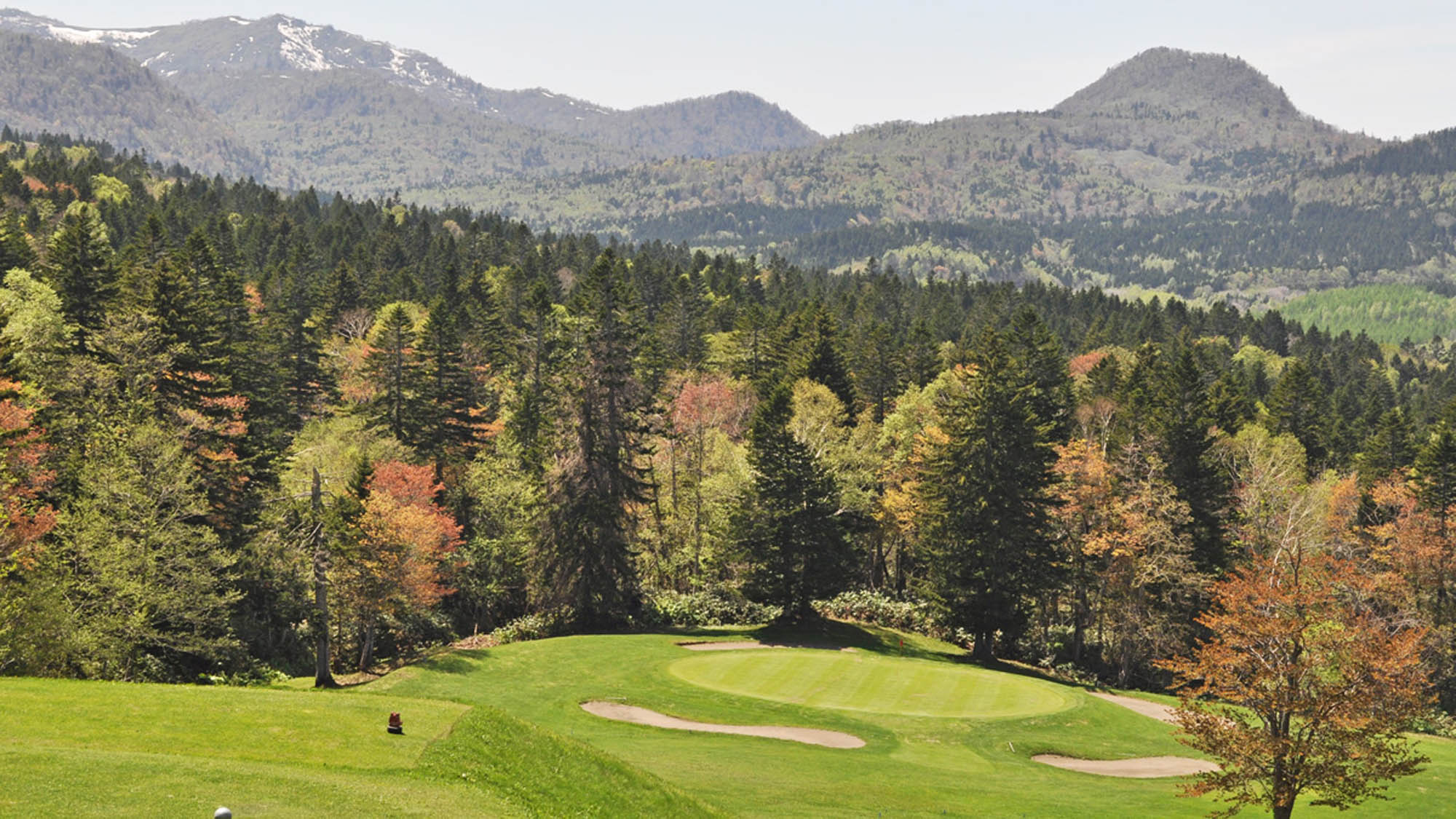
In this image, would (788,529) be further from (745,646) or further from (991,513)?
(991,513)

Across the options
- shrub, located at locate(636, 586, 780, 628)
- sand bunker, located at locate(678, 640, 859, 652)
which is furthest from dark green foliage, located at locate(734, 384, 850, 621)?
sand bunker, located at locate(678, 640, 859, 652)

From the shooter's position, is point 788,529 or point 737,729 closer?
point 737,729

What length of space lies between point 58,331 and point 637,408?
101ft

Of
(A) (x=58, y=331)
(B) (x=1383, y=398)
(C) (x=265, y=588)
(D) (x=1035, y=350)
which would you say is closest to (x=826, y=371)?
(D) (x=1035, y=350)

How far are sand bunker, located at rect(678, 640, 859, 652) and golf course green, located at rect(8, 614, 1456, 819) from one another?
4.25 ft

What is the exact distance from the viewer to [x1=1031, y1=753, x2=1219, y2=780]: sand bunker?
3203 centimetres

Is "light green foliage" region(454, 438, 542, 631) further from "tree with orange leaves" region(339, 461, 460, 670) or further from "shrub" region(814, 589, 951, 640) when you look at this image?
"shrub" region(814, 589, 951, 640)

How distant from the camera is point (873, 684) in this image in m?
40.8

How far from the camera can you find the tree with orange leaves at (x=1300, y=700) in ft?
77.5

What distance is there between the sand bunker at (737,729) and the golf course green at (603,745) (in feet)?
1.61

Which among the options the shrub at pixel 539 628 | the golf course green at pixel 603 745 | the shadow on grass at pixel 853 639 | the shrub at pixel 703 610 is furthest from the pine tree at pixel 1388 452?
the shrub at pixel 539 628

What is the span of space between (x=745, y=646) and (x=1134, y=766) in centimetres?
2176

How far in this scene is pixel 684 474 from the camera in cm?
7000


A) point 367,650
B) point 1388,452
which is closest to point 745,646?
point 367,650
